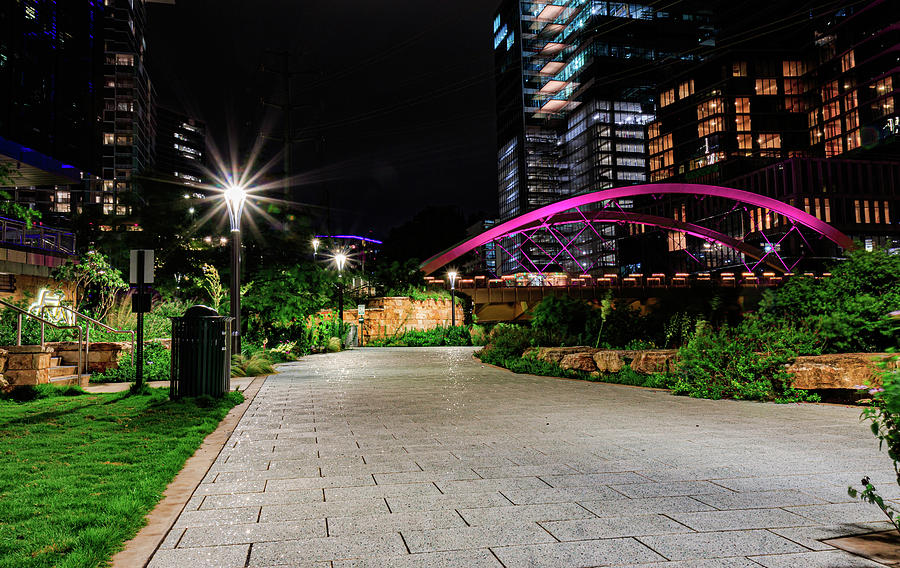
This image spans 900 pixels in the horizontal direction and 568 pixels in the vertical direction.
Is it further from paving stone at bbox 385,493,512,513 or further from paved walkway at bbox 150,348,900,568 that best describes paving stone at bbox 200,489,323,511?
paving stone at bbox 385,493,512,513

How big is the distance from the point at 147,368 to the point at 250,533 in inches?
476

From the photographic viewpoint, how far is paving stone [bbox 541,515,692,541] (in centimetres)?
364

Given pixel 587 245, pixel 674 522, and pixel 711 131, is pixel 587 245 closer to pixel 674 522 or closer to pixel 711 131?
pixel 711 131

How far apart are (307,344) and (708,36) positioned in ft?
446

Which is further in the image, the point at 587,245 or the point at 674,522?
the point at 587,245

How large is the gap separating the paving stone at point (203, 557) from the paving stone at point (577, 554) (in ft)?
4.68

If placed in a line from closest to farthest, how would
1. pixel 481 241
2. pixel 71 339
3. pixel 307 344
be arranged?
pixel 71 339
pixel 307 344
pixel 481 241

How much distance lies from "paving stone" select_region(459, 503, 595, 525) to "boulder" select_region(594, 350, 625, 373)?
986 centimetres

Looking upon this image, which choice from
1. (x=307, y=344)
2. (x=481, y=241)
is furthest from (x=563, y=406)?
(x=481, y=241)

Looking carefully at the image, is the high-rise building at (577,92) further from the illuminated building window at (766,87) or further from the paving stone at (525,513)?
the paving stone at (525,513)

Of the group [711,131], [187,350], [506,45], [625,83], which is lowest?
[187,350]

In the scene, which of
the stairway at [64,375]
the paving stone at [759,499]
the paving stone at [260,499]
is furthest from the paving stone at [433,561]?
the stairway at [64,375]

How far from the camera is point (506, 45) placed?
548 ft

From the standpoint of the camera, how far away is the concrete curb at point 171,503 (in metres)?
3.37
